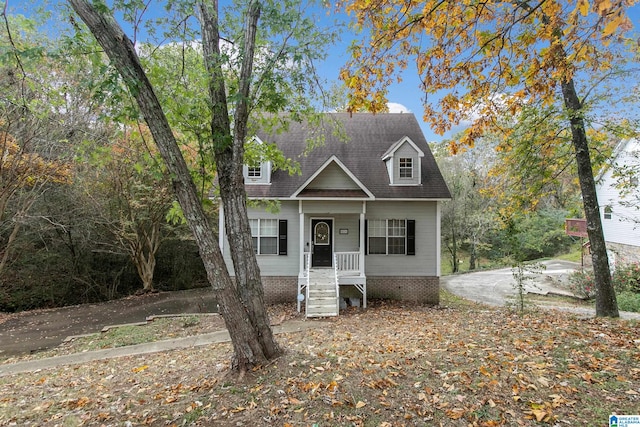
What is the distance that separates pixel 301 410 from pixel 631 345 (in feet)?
16.9

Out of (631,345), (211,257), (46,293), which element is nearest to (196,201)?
(211,257)

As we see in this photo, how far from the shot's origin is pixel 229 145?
4793mm

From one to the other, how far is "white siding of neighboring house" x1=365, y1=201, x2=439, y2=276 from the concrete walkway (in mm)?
4382

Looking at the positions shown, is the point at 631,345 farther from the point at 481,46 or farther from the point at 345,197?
the point at 345,197

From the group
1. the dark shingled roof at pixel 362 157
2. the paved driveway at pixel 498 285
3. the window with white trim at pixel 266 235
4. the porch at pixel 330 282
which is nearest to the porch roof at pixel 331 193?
the dark shingled roof at pixel 362 157

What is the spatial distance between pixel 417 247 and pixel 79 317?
42.5ft

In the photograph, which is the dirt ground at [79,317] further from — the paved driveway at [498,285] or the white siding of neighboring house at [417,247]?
the paved driveway at [498,285]

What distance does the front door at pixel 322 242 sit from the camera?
12258 mm

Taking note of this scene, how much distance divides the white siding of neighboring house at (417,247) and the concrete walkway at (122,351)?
4.38 meters

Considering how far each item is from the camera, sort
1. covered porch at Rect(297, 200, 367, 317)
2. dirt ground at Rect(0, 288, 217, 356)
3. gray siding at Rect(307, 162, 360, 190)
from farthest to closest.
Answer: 1. gray siding at Rect(307, 162, 360, 190)
2. covered porch at Rect(297, 200, 367, 317)
3. dirt ground at Rect(0, 288, 217, 356)

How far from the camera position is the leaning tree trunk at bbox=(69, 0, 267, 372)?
12.8ft

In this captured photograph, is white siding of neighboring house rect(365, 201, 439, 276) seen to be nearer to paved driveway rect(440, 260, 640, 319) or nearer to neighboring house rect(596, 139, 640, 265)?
paved driveway rect(440, 260, 640, 319)

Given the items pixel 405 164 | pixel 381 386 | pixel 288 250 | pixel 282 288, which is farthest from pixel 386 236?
pixel 381 386

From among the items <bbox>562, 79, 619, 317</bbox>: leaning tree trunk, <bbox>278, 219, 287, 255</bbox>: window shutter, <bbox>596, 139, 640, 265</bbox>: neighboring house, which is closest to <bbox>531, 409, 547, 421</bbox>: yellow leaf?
<bbox>562, 79, 619, 317</bbox>: leaning tree trunk
